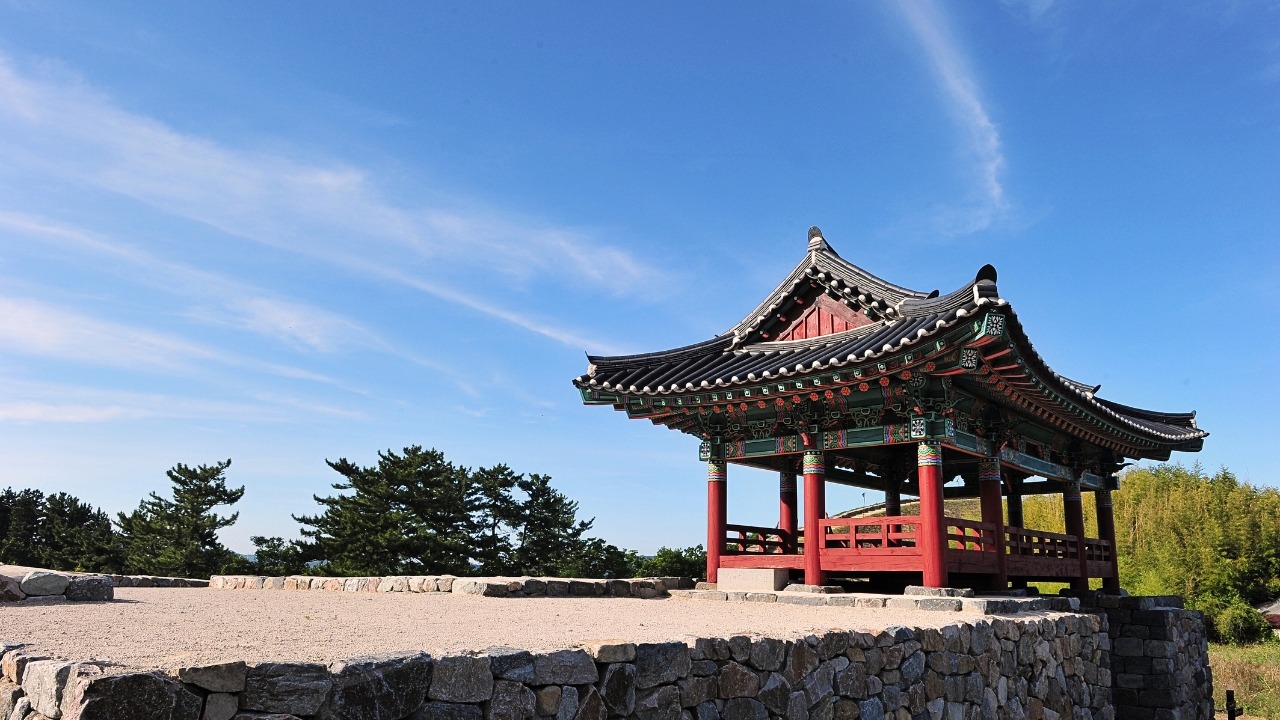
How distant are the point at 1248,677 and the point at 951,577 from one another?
1292 cm

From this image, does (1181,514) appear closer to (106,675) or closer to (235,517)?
(235,517)

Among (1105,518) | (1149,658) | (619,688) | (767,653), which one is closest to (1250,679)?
(1105,518)

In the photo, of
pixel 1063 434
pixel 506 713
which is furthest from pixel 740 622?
pixel 1063 434

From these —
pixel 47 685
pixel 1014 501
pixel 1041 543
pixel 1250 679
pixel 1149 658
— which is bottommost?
pixel 1250 679

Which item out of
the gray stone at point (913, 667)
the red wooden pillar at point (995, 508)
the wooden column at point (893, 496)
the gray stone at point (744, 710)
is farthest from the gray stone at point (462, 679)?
the wooden column at point (893, 496)

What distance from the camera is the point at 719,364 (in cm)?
1295

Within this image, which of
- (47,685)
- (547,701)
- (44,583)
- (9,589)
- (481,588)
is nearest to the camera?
(47,685)

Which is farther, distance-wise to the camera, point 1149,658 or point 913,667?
point 1149,658

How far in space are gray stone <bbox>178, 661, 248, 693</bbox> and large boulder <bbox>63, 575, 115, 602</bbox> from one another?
5348mm

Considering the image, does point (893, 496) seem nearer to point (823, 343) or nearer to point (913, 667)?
point (823, 343)

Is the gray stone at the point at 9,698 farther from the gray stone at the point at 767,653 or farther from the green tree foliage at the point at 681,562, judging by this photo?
the green tree foliage at the point at 681,562

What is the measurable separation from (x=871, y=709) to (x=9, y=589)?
694 centimetres

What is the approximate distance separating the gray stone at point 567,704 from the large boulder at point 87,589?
5.46 meters

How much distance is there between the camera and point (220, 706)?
3.22 meters
